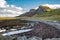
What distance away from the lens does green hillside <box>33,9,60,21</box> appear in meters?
2.17

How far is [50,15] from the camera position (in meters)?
2.18

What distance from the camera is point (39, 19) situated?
2189 mm

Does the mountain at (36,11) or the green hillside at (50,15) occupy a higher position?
the mountain at (36,11)

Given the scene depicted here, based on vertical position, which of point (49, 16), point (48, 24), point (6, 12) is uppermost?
point (6, 12)

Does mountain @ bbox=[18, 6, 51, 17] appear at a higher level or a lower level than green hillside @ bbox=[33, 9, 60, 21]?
higher

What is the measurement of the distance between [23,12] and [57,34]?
2.47 feet

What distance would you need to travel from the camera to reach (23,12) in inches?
89.6

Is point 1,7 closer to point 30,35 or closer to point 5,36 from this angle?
point 5,36

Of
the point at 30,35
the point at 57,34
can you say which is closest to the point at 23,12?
the point at 30,35

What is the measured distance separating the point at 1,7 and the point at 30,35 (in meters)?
0.76

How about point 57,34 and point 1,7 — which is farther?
point 1,7

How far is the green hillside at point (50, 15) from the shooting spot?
217cm

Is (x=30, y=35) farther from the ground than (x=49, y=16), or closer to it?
closer to it

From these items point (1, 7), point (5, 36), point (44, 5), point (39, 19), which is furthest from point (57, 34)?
point (1, 7)
